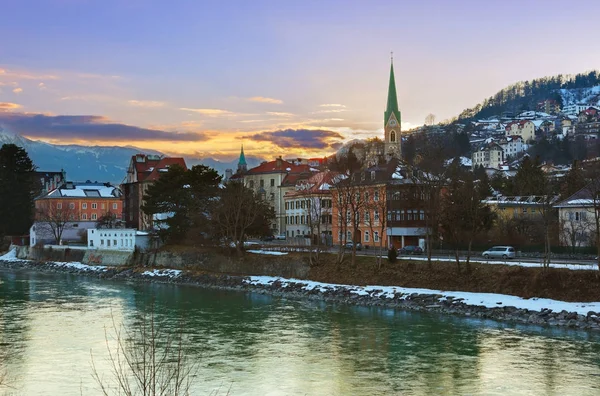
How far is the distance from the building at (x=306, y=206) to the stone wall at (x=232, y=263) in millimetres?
13463

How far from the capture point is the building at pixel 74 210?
83875 mm

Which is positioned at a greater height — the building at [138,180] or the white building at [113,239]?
the building at [138,180]

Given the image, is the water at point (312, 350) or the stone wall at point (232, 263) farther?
the stone wall at point (232, 263)

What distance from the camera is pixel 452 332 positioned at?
2864 cm

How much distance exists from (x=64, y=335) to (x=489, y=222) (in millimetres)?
35031

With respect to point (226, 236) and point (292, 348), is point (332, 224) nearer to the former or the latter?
point (226, 236)

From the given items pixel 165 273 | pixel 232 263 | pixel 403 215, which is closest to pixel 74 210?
pixel 165 273

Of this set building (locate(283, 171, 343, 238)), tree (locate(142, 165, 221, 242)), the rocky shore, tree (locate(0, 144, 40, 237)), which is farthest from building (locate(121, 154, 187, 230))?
the rocky shore

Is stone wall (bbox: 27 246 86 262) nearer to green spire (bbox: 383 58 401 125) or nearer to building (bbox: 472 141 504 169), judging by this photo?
green spire (bbox: 383 58 401 125)

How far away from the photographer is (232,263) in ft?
178

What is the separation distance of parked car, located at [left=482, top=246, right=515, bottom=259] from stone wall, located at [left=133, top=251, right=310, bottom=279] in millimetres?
13104

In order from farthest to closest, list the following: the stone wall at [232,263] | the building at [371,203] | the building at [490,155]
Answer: the building at [490,155], the building at [371,203], the stone wall at [232,263]

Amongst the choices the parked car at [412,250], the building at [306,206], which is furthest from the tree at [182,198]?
the parked car at [412,250]

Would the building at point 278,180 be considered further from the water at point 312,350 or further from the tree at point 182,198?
the water at point 312,350
